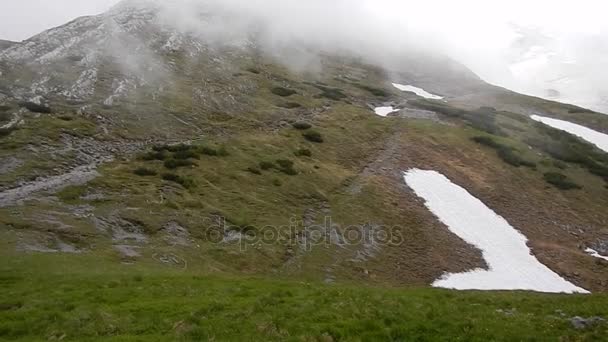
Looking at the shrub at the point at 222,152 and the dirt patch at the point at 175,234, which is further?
the shrub at the point at 222,152

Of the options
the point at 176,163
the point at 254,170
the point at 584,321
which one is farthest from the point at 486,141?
the point at 584,321

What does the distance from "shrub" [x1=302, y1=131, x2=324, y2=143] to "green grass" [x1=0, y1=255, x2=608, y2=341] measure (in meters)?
37.2

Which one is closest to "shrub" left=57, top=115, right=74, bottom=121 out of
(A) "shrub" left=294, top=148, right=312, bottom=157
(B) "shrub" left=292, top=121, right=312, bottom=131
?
(A) "shrub" left=294, top=148, right=312, bottom=157

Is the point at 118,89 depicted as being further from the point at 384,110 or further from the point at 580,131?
the point at 580,131

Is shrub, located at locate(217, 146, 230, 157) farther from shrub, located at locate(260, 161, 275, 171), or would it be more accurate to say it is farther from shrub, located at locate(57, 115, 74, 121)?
shrub, located at locate(57, 115, 74, 121)

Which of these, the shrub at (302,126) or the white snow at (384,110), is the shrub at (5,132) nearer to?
the shrub at (302,126)

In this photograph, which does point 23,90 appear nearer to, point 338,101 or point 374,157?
A: point 374,157

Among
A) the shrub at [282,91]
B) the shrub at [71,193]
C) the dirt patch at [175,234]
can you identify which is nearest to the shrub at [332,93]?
the shrub at [282,91]

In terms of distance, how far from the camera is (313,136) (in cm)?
6309

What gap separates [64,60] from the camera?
7075cm

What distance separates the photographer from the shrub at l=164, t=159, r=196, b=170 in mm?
44375

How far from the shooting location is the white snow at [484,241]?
39.0 m

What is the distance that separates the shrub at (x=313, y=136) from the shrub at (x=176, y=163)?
65.6ft

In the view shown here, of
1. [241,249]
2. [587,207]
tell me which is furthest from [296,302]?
[587,207]
